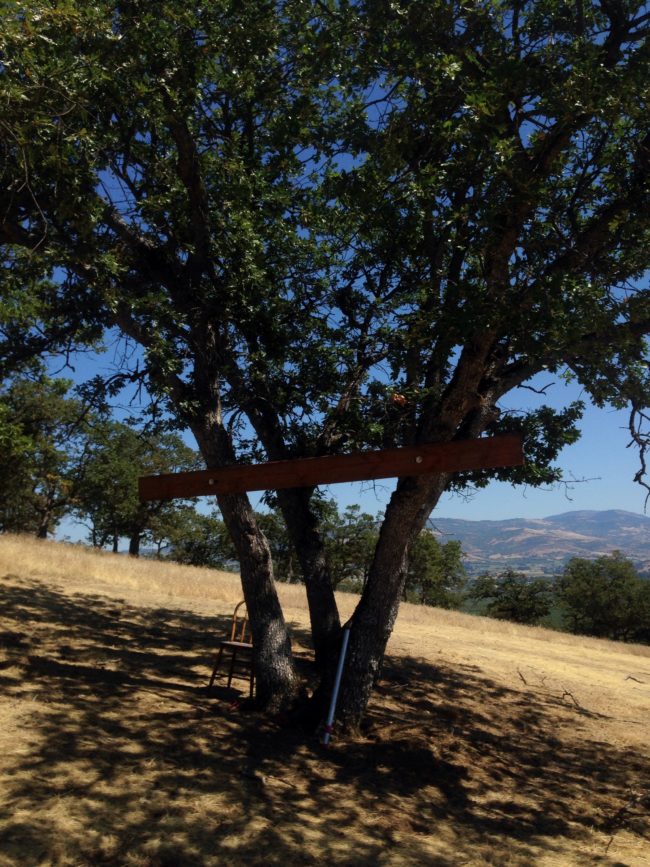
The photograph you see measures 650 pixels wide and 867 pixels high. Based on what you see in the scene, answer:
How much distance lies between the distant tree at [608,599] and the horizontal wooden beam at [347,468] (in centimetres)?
4707

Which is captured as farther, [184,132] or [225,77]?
[225,77]

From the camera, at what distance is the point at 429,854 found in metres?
4.43

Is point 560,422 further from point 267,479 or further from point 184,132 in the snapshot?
point 184,132

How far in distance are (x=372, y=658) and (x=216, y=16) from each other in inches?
303

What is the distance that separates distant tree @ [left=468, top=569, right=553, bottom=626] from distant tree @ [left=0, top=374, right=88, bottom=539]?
30526mm

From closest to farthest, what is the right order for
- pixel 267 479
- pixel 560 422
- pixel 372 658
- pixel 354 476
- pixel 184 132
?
pixel 354 476
pixel 267 479
pixel 372 658
pixel 184 132
pixel 560 422

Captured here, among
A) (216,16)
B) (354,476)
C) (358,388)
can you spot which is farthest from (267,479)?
(216,16)


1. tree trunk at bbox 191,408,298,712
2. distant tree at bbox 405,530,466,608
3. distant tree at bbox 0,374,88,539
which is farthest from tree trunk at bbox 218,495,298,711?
distant tree at bbox 405,530,466,608

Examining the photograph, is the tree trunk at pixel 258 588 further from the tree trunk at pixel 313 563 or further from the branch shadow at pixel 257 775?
the tree trunk at pixel 313 563

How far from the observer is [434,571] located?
4769cm

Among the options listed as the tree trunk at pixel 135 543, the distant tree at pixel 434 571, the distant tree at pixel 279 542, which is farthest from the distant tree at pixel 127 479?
the distant tree at pixel 434 571

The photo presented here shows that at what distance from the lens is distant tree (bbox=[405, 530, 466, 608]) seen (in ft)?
153

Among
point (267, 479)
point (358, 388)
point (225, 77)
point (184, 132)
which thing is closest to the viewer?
point (267, 479)

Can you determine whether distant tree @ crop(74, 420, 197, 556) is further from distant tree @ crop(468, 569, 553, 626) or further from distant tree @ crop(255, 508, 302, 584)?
distant tree @ crop(468, 569, 553, 626)
